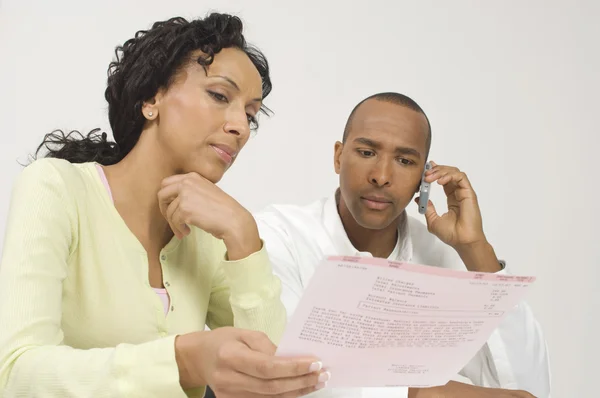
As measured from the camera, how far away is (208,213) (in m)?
1.27

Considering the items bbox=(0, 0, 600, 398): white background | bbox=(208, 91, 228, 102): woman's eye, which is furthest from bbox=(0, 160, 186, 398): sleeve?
bbox=(0, 0, 600, 398): white background

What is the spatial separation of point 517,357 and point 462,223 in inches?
15.0

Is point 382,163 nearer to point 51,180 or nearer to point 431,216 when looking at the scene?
point 431,216

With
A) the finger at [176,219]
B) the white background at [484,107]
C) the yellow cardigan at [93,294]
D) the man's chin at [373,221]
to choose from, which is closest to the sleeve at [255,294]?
the yellow cardigan at [93,294]

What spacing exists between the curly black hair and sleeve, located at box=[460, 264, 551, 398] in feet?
3.13

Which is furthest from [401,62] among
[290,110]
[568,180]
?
[568,180]

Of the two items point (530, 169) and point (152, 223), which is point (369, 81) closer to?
point (530, 169)

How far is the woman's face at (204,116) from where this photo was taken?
4.48 ft

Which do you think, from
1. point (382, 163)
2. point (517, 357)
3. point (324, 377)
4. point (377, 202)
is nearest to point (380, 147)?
point (382, 163)

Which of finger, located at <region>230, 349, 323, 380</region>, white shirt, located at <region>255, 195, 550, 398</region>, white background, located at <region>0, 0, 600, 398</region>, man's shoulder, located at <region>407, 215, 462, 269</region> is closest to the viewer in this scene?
finger, located at <region>230, 349, 323, 380</region>

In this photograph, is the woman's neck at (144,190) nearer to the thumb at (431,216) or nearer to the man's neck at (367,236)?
the man's neck at (367,236)

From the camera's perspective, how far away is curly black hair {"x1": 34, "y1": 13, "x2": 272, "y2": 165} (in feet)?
4.62

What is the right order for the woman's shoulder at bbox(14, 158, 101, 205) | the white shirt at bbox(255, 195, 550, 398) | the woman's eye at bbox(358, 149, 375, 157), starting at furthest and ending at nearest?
the woman's eye at bbox(358, 149, 375, 157), the white shirt at bbox(255, 195, 550, 398), the woman's shoulder at bbox(14, 158, 101, 205)

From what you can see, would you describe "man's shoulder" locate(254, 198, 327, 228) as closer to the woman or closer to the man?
the man
